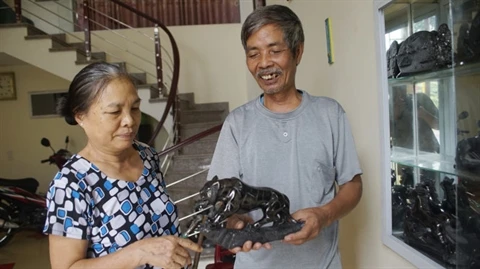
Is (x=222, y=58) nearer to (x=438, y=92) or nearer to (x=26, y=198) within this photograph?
(x=26, y=198)

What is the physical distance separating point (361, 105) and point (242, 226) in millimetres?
847

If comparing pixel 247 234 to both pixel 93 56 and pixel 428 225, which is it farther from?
pixel 93 56

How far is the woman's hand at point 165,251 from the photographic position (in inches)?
30.6

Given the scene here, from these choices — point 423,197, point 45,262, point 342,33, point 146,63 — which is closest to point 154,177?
point 423,197

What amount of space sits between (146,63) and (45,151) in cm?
182

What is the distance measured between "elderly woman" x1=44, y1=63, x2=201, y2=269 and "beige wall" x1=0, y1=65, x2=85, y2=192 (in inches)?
178

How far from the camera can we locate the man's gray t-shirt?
40.7 inches

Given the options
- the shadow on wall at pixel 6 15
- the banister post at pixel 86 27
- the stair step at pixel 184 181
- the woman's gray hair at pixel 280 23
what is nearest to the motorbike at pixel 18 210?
the stair step at pixel 184 181

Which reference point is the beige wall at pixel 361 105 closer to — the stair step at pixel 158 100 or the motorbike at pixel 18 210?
the stair step at pixel 158 100

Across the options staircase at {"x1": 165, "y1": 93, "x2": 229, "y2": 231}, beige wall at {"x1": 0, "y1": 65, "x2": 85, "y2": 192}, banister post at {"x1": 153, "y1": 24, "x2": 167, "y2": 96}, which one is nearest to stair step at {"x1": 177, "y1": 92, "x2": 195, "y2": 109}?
staircase at {"x1": 165, "y1": 93, "x2": 229, "y2": 231}

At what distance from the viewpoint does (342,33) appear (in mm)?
1699

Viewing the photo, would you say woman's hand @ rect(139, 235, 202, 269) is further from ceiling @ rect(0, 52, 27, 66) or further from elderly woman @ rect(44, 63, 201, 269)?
ceiling @ rect(0, 52, 27, 66)

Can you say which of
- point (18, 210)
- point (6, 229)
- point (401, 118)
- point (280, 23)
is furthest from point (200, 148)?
point (280, 23)

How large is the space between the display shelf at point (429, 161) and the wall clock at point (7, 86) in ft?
16.9
